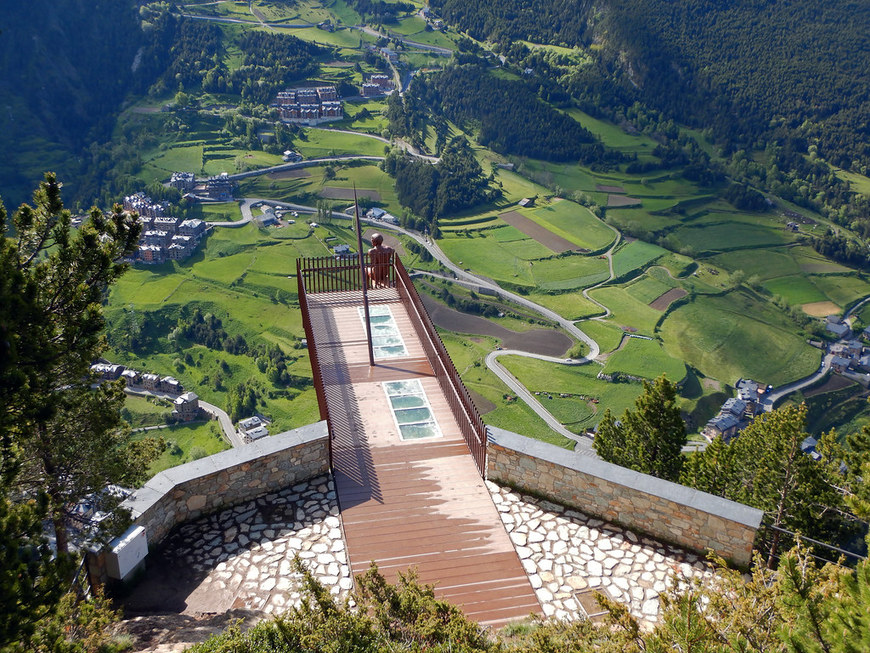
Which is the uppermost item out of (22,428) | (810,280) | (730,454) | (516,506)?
(22,428)

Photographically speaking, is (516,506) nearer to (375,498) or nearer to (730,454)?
(375,498)

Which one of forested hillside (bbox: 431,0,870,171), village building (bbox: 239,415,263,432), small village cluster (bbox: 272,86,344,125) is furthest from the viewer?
forested hillside (bbox: 431,0,870,171)

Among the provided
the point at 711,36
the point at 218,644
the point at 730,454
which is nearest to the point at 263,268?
the point at 730,454

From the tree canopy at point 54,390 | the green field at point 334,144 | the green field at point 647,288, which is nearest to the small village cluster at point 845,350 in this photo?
the green field at point 647,288

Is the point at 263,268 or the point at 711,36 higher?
the point at 711,36

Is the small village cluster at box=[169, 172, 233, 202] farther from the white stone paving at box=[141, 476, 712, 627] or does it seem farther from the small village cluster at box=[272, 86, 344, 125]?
the white stone paving at box=[141, 476, 712, 627]

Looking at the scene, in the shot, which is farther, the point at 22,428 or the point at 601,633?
the point at 22,428

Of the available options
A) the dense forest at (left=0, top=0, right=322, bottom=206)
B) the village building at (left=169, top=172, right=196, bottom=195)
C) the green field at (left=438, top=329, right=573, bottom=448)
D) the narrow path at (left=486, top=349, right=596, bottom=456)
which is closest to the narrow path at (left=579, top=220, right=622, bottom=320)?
the narrow path at (left=486, top=349, right=596, bottom=456)
